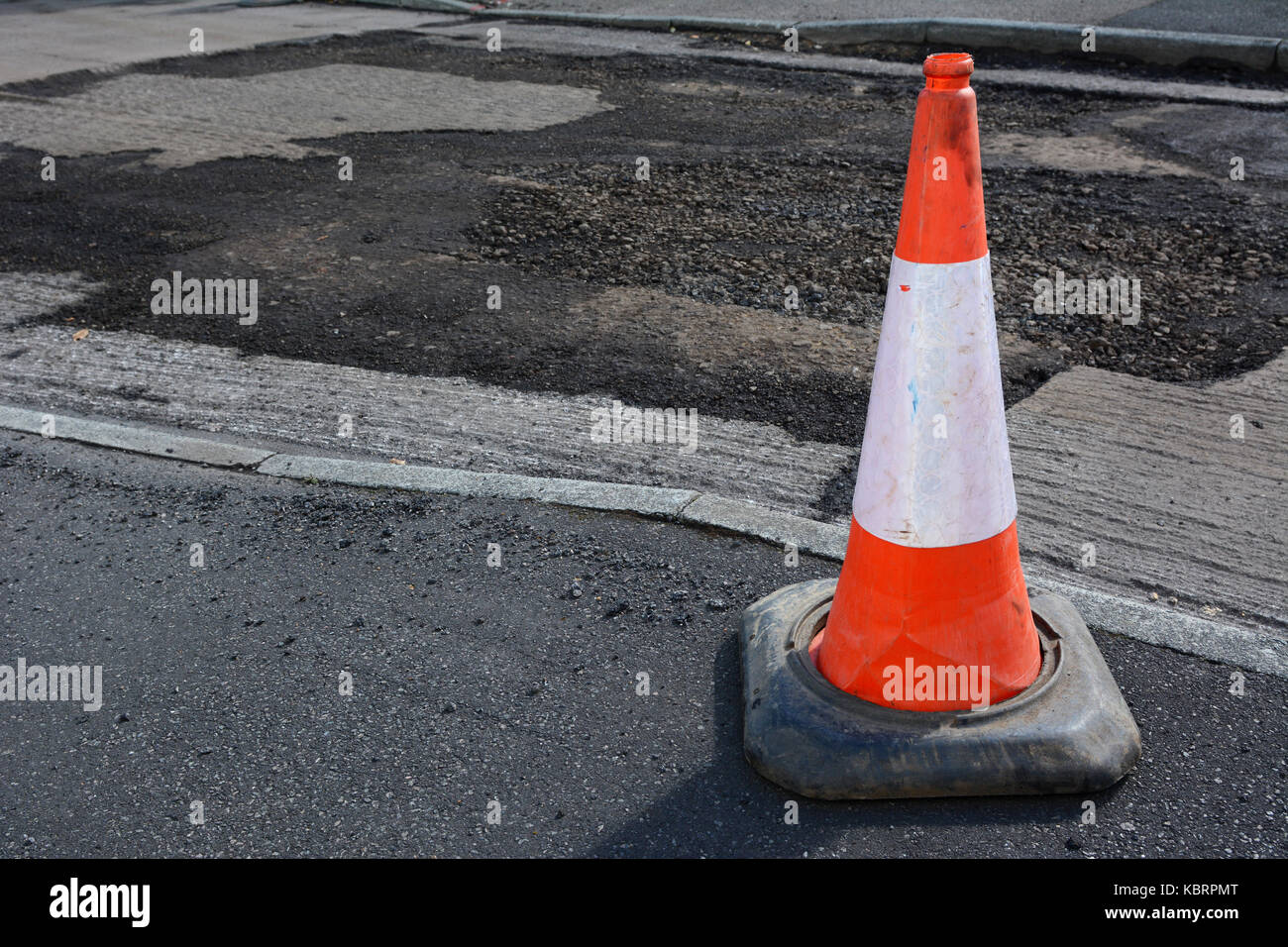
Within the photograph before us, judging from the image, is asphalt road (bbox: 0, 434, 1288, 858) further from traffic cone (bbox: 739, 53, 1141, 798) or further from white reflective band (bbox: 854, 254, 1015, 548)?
white reflective band (bbox: 854, 254, 1015, 548)

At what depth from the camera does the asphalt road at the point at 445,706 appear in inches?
95.6

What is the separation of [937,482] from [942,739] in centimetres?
57

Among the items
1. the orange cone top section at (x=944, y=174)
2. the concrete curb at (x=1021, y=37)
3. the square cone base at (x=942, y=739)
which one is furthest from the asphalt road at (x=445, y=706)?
the concrete curb at (x=1021, y=37)

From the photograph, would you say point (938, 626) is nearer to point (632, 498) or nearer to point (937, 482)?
point (937, 482)

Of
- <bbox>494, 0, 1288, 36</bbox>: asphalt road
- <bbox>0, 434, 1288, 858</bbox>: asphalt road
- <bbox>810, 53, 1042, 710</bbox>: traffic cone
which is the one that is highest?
<bbox>494, 0, 1288, 36</bbox>: asphalt road

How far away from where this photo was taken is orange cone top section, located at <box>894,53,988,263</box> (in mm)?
2420

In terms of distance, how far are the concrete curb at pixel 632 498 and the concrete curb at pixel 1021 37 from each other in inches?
333

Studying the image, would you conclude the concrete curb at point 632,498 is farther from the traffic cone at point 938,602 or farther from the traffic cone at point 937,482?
the traffic cone at point 937,482

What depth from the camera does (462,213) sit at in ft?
22.1

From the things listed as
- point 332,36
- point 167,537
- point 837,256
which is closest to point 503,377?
point 167,537

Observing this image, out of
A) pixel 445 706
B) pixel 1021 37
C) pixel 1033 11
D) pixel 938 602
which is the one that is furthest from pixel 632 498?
pixel 1033 11

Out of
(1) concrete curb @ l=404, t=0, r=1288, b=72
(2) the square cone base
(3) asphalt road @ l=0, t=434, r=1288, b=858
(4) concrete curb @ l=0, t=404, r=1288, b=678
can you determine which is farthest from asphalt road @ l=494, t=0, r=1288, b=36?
(2) the square cone base

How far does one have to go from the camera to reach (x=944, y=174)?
246cm

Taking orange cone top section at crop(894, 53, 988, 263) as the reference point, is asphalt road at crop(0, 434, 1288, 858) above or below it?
below
